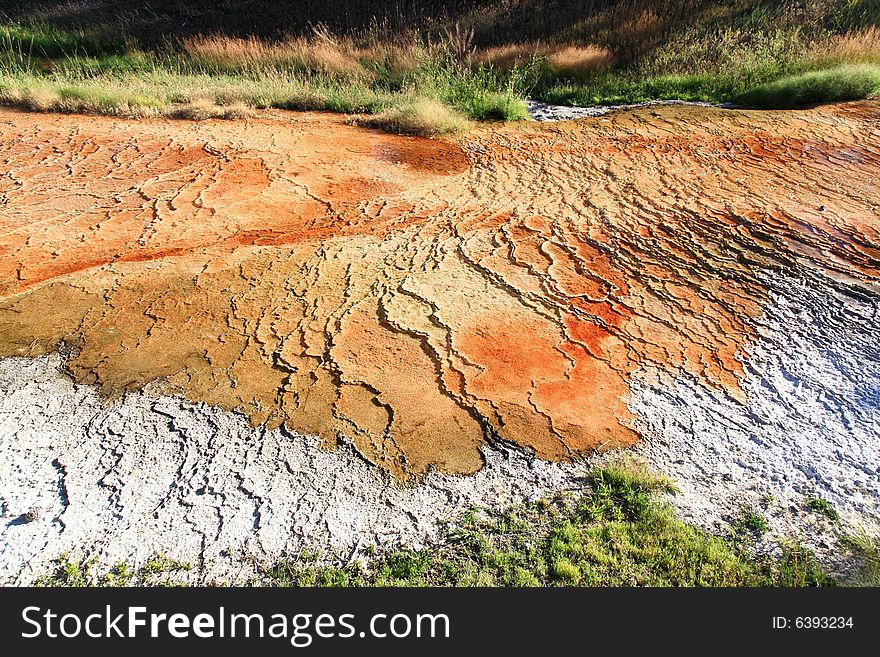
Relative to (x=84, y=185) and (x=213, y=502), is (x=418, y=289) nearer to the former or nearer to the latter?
(x=213, y=502)

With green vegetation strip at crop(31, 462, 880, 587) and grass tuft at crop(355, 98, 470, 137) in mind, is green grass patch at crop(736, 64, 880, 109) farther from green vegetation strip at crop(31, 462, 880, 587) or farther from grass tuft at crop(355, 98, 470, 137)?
green vegetation strip at crop(31, 462, 880, 587)

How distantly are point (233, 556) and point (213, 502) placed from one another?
327 mm

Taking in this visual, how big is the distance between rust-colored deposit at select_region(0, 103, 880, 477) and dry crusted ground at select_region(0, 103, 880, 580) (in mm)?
20

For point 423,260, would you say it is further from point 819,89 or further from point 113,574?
point 819,89

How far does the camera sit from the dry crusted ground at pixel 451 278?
319cm

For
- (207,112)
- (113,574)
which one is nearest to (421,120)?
(207,112)

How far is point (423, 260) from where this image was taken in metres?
4.35

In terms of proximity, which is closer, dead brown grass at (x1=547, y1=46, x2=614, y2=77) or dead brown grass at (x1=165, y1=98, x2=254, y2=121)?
dead brown grass at (x1=165, y1=98, x2=254, y2=121)

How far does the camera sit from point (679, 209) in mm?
5031

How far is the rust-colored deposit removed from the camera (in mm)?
3268

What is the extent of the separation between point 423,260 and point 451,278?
33 cm

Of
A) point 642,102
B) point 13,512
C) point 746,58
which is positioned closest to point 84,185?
point 13,512

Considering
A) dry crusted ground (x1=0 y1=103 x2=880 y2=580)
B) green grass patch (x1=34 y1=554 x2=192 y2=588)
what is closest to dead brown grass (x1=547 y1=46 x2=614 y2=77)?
dry crusted ground (x1=0 y1=103 x2=880 y2=580)

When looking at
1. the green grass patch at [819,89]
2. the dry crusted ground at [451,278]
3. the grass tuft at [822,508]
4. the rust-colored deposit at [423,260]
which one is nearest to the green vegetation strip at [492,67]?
the green grass patch at [819,89]
